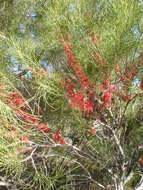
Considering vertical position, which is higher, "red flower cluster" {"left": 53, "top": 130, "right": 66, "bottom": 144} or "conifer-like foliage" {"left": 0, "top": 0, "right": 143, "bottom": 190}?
"conifer-like foliage" {"left": 0, "top": 0, "right": 143, "bottom": 190}

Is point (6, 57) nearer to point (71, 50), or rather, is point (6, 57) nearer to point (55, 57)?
point (55, 57)

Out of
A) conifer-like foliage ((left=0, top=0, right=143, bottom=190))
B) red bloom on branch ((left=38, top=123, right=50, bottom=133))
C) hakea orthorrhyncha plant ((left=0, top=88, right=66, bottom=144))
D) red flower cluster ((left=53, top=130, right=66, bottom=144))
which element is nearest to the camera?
hakea orthorrhyncha plant ((left=0, top=88, right=66, bottom=144))

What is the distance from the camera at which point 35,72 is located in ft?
4.58

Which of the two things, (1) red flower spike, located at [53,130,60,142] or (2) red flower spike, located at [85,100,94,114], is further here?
(1) red flower spike, located at [53,130,60,142]

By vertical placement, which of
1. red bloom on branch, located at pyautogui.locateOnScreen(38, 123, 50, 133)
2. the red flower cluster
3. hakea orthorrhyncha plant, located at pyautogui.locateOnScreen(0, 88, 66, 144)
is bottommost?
the red flower cluster

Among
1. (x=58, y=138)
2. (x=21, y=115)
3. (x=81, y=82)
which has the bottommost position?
(x=58, y=138)

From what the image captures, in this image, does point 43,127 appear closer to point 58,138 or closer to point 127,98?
point 58,138

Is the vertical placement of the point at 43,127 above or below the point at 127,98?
below

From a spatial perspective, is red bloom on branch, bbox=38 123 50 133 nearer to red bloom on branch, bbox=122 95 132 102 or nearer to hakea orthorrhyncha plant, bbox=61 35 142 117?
hakea orthorrhyncha plant, bbox=61 35 142 117

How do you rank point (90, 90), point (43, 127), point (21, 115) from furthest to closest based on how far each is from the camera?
point (43, 127) < point (90, 90) < point (21, 115)

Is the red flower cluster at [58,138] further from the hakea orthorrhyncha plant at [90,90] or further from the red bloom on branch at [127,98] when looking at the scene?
the red bloom on branch at [127,98]

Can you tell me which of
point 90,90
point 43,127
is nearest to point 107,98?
point 90,90

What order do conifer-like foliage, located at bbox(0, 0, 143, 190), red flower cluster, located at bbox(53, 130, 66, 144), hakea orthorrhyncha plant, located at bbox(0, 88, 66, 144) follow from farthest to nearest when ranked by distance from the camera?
red flower cluster, located at bbox(53, 130, 66, 144)
conifer-like foliage, located at bbox(0, 0, 143, 190)
hakea orthorrhyncha plant, located at bbox(0, 88, 66, 144)

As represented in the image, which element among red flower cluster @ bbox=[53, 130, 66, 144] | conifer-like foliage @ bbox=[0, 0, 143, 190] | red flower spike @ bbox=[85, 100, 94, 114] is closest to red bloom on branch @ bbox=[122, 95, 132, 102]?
conifer-like foliage @ bbox=[0, 0, 143, 190]
